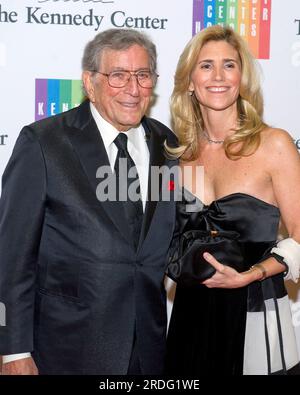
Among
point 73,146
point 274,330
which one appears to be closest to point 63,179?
point 73,146

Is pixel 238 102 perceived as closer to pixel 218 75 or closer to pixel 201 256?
pixel 218 75

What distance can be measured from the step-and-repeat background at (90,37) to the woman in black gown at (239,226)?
25.9 inches

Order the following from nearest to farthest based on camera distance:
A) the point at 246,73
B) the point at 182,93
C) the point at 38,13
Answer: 1. the point at 246,73
2. the point at 182,93
3. the point at 38,13

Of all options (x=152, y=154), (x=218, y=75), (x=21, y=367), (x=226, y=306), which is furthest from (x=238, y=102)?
(x=21, y=367)

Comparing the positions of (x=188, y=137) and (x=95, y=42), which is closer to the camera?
(x=95, y=42)

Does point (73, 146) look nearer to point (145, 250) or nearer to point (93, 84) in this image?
point (93, 84)

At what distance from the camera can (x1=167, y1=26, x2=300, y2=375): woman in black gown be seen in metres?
2.30

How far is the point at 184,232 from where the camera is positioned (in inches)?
94.7

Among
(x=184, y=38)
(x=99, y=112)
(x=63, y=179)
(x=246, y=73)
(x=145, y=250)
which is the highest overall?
(x=184, y=38)

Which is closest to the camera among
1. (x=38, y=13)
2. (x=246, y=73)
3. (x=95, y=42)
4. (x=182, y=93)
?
(x=95, y=42)

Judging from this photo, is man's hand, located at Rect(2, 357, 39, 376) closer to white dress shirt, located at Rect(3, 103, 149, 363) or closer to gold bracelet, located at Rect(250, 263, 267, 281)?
white dress shirt, located at Rect(3, 103, 149, 363)

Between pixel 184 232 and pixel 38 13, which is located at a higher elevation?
pixel 38 13

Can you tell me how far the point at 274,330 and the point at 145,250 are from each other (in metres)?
0.56

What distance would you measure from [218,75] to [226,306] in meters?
0.85
